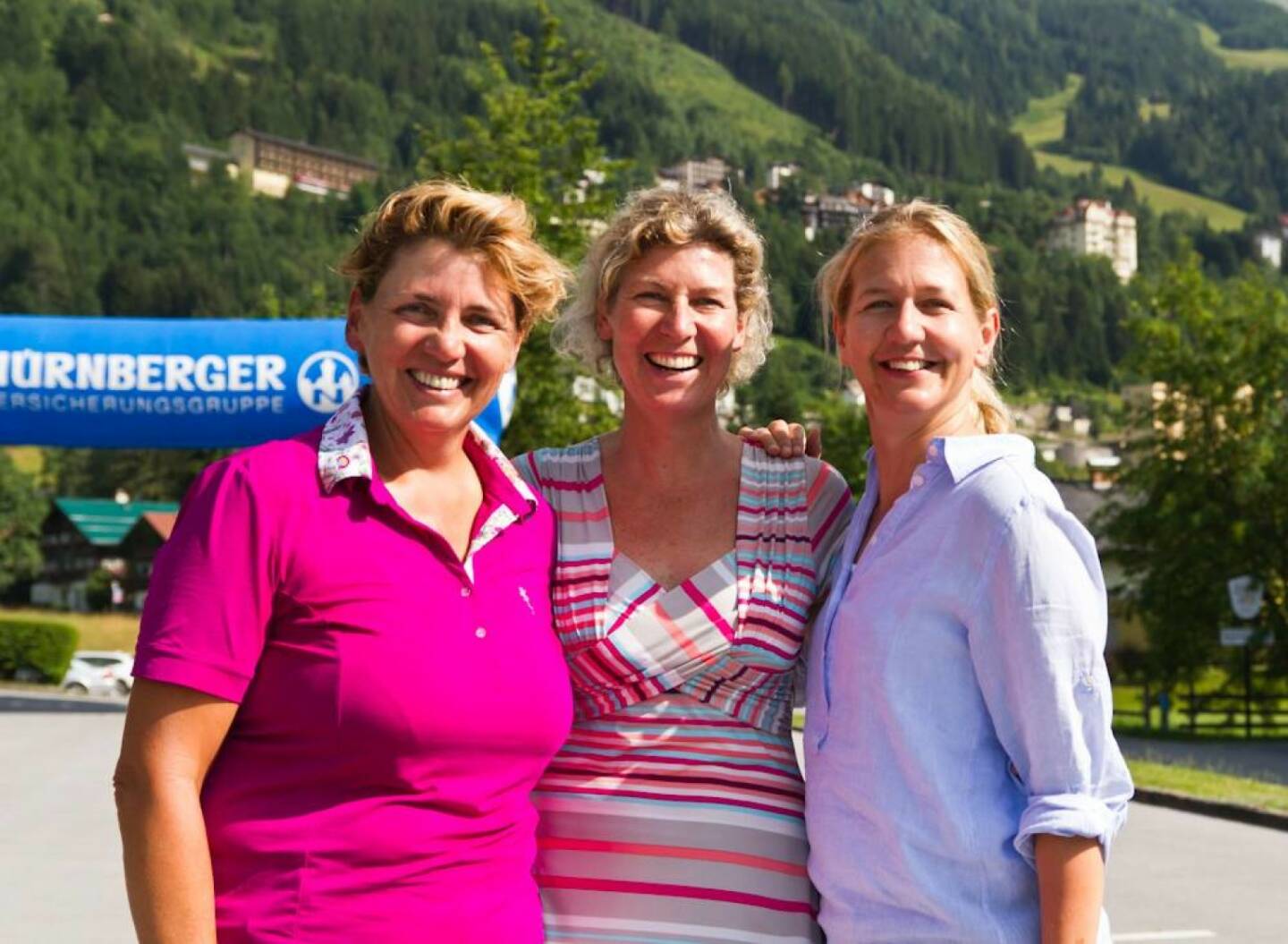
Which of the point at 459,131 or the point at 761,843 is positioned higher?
the point at 459,131

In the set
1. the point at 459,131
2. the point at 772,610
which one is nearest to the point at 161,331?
the point at 772,610

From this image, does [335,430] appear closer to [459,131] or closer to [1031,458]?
[1031,458]

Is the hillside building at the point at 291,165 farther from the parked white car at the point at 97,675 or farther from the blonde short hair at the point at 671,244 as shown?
the blonde short hair at the point at 671,244

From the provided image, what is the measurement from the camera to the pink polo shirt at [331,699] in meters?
2.49

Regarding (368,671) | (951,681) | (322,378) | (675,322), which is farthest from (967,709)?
(322,378)

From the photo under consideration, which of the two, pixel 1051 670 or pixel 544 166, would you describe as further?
pixel 544 166

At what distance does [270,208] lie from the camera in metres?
154

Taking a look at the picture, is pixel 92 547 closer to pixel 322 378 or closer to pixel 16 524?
pixel 16 524

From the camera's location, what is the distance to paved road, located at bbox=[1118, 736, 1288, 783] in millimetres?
20650

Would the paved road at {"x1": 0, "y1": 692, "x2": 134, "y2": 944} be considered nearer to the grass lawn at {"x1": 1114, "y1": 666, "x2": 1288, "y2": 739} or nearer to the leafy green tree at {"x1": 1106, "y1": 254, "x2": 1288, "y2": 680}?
the grass lawn at {"x1": 1114, "y1": 666, "x2": 1288, "y2": 739}

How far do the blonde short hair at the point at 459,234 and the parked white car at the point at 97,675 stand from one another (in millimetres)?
34026

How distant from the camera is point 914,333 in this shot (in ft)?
9.34

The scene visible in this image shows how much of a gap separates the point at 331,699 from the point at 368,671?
7cm

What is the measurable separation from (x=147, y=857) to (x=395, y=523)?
0.62m
